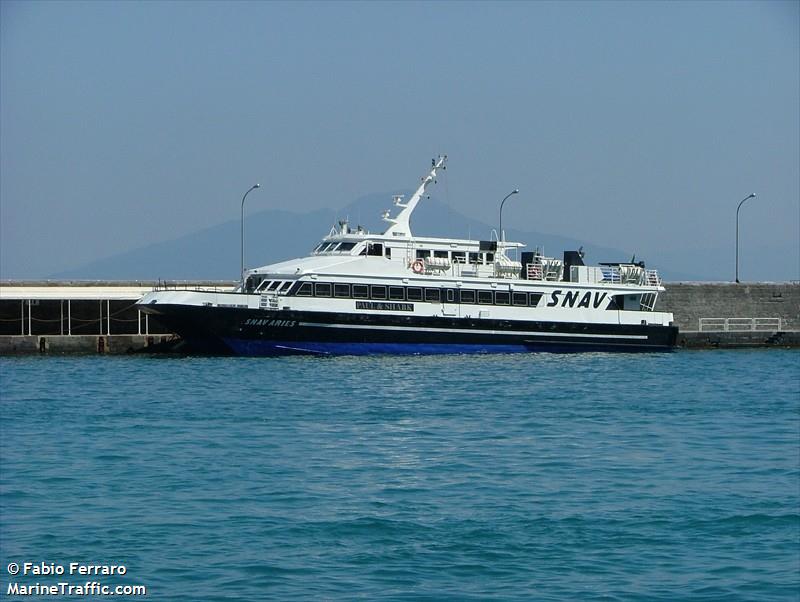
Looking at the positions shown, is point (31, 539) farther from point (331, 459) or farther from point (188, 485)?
point (331, 459)

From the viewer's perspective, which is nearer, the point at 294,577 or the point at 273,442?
the point at 294,577

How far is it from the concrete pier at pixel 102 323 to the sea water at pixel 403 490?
1505 cm

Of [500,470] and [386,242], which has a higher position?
[386,242]

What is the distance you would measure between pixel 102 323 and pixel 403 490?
36522 mm

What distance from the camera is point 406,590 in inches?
601

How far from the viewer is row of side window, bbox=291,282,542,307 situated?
4881 centimetres

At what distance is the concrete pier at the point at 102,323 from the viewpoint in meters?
53.9

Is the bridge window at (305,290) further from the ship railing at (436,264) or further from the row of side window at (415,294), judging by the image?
the ship railing at (436,264)

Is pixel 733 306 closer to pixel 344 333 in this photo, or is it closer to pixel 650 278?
pixel 650 278

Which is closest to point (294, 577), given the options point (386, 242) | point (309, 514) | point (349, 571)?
point (349, 571)

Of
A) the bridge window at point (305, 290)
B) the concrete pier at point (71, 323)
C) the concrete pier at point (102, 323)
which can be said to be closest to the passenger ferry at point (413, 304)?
the bridge window at point (305, 290)

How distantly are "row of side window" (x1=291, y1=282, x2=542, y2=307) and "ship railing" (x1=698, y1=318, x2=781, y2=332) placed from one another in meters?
15.4

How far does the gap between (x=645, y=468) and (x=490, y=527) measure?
6.00 meters

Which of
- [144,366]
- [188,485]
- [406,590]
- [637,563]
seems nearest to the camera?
[406,590]
